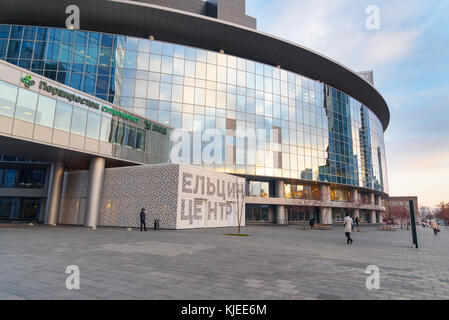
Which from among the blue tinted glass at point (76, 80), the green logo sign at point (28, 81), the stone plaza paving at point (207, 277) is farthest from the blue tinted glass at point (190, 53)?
the stone plaza paving at point (207, 277)

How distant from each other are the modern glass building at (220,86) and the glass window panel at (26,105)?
38.8 feet

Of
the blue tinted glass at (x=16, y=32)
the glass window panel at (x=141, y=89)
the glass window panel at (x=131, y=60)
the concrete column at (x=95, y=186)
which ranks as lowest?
the concrete column at (x=95, y=186)

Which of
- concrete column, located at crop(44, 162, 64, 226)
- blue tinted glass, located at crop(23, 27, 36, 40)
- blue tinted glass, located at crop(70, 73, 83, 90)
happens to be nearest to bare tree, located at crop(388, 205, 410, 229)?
concrete column, located at crop(44, 162, 64, 226)

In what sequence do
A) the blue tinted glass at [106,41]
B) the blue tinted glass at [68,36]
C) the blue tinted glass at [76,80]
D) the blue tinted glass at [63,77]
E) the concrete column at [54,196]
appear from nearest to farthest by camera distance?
the concrete column at [54,196]
the blue tinted glass at [63,77]
the blue tinted glass at [76,80]
the blue tinted glass at [68,36]
the blue tinted glass at [106,41]

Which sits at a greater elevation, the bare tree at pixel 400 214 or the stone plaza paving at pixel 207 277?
the bare tree at pixel 400 214

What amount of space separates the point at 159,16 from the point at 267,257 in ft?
124

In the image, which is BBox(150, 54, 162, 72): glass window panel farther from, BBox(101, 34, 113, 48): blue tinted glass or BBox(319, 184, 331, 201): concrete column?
BBox(319, 184, 331, 201): concrete column

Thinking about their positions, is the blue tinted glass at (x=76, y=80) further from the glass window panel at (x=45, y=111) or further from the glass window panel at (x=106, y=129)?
the glass window panel at (x=45, y=111)

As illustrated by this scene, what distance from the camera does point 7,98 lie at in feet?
61.6

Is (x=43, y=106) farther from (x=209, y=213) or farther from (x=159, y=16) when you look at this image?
(x=159, y=16)

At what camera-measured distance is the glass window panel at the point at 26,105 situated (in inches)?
764

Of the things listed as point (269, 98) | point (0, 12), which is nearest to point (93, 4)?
point (0, 12)

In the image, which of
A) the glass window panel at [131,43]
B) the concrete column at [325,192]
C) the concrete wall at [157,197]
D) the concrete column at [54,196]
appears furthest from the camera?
the concrete column at [325,192]

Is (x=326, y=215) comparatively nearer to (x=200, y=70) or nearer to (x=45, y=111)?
(x=200, y=70)
